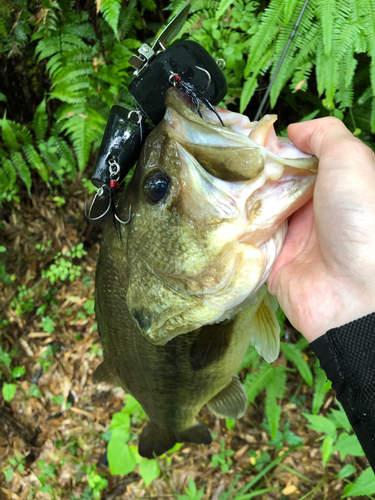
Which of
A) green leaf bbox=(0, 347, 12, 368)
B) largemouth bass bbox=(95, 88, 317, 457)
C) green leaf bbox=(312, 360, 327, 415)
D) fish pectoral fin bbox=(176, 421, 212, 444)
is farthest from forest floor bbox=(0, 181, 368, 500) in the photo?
largemouth bass bbox=(95, 88, 317, 457)

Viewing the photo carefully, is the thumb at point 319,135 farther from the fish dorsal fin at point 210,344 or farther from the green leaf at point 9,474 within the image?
the green leaf at point 9,474

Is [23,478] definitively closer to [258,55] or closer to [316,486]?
[316,486]

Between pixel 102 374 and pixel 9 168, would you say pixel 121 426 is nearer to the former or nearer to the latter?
pixel 102 374

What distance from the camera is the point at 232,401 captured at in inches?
84.2

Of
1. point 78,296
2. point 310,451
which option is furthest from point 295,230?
point 78,296

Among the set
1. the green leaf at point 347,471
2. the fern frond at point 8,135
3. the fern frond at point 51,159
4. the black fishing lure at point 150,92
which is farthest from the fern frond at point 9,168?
the green leaf at point 347,471

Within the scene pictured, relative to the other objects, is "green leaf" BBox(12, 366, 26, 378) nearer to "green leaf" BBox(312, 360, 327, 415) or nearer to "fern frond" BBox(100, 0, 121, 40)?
"green leaf" BBox(312, 360, 327, 415)

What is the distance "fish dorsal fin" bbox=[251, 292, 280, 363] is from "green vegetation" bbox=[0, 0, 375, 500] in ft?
1.93

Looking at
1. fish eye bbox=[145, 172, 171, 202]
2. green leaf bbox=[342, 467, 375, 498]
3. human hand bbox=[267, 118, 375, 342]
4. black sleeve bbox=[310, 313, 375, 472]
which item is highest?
fish eye bbox=[145, 172, 171, 202]

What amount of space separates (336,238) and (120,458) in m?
2.44

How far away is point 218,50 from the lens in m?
1.79

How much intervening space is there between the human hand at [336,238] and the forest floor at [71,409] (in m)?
1.72

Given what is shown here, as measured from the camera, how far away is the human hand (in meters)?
1.00

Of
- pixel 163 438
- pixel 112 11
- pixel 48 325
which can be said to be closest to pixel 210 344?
pixel 163 438
